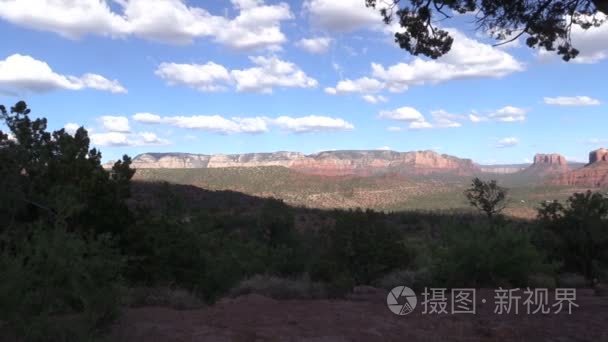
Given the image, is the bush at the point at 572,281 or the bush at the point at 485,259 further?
the bush at the point at 572,281

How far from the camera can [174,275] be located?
12.8 meters

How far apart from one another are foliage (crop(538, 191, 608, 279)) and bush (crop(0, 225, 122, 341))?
43.6 ft

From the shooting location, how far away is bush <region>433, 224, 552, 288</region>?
12.7m

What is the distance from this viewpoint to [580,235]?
53.0ft

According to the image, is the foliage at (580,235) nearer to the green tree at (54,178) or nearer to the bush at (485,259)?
the bush at (485,259)

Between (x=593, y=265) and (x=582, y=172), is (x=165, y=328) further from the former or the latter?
(x=582, y=172)

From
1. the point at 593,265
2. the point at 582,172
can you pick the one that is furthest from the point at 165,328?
the point at 582,172

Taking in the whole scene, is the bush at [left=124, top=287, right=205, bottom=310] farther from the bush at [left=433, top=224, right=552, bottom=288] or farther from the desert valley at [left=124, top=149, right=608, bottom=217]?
the desert valley at [left=124, top=149, right=608, bottom=217]

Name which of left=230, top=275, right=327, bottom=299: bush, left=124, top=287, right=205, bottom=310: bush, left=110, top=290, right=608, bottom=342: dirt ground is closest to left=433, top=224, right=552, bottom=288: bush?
left=110, top=290, right=608, bottom=342: dirt ground

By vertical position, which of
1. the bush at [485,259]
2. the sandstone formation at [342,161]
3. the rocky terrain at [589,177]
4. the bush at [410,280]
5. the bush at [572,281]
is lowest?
the bush at [572,281]

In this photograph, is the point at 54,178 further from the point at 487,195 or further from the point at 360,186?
the point at 360,186

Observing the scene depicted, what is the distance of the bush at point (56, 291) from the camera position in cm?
607

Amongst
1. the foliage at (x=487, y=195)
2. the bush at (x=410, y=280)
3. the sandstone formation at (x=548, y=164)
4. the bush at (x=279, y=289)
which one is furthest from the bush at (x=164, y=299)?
the sandstone formation at (x=548, y=164)

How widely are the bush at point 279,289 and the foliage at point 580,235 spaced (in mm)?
8051
